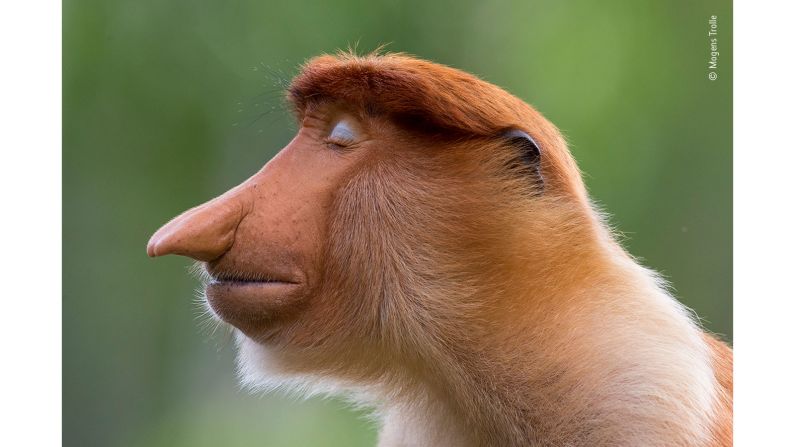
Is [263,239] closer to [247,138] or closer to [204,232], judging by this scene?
[204,232]

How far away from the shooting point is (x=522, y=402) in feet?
7.46

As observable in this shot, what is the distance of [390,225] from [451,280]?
7.6 inches

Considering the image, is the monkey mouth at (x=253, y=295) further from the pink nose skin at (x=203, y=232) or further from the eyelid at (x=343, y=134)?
the eyelid at (x=343, y=134)

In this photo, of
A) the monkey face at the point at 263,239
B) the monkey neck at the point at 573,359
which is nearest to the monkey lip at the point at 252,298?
the monkey face at the point at 263,239

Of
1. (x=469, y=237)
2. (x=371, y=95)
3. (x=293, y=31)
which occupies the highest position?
(x=293, y=31)

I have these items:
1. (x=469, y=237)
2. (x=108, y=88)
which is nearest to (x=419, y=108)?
(x=469, y=237)

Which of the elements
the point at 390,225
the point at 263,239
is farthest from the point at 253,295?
the point at 390,225

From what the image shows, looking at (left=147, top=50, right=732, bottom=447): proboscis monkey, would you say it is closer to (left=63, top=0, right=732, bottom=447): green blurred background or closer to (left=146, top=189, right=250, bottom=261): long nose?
(left=146, top=189, right=250, bottom=261): long nose

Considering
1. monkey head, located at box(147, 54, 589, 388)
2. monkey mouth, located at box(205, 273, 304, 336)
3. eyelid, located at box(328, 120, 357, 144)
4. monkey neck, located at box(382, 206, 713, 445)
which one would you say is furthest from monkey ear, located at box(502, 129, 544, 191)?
monkey mouth, located at box(205, 273, 304, 336)

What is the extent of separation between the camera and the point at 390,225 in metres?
2.32

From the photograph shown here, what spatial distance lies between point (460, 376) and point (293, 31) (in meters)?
1.45

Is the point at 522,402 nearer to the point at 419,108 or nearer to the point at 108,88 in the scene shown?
the point at 419,108

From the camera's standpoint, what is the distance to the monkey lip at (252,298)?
2.25 metres

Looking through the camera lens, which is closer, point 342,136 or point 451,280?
point 451,280
